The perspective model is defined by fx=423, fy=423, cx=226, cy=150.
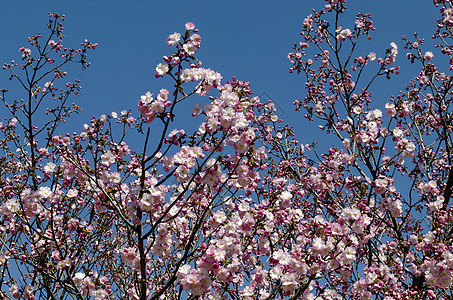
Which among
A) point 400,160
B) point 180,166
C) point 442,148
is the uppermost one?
point 442,148

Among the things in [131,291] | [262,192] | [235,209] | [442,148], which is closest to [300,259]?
[235,209]

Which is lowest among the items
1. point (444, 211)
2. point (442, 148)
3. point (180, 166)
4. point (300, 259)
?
point (300, 259)

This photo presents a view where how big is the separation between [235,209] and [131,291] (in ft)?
5.84

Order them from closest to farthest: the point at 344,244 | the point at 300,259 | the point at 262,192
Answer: the point at 300,259 → the point at 344,244 → the point at 262,192

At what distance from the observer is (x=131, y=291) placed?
557cm

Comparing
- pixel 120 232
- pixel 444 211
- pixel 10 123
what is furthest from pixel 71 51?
pixel 444 211

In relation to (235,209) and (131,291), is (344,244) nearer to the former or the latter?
(235,209)

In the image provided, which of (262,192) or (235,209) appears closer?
(235,209)

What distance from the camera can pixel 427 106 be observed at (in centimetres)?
959

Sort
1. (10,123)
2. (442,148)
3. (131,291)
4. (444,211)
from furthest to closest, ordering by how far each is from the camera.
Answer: (442,148)
(10,123)
(444,211)
(131,291)

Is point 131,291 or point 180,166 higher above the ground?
point 180,166

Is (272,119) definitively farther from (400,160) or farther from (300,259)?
(300,259)

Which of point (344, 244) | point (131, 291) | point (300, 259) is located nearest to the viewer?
point (300, 259)

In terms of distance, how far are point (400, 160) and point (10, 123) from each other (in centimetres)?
793
